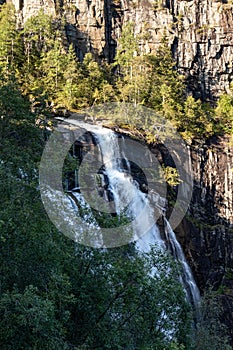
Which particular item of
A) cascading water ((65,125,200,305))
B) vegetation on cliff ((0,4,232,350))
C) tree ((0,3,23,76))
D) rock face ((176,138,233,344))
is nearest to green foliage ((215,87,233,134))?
rock face ((176,138,233,344))

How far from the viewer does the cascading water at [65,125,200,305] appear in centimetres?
2505

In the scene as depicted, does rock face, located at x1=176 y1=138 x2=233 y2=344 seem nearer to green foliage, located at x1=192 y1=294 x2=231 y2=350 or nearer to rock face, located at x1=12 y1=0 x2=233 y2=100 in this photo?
green foliage, located at x1=192 y1=294 x2=231 y2=350

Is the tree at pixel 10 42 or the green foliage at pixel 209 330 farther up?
the tree at pixel 10 42

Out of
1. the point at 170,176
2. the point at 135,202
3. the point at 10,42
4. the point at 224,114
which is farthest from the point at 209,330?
the point at 10,42

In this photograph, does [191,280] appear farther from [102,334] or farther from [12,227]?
[12,227]

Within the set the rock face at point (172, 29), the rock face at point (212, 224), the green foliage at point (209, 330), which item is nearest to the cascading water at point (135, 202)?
the green foliage at point (209, 330)

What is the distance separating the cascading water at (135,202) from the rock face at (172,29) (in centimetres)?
1984

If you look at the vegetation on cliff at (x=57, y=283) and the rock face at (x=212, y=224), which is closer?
the vegetation on cliff at (x=57, y=283)

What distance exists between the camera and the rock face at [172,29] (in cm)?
4553

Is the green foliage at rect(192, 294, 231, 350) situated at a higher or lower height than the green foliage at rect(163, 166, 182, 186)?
lower

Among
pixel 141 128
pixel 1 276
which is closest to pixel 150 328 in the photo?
pixel 1 276

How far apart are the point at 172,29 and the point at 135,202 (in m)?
26.3

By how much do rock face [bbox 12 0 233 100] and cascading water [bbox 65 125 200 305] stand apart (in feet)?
65.1

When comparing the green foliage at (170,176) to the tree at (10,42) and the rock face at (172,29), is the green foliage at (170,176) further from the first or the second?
the rock face at (172,29)
